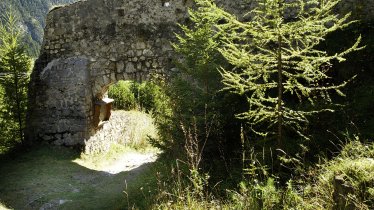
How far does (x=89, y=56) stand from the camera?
887 centimetres

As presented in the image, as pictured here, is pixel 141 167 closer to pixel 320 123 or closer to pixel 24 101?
pixel 24 101

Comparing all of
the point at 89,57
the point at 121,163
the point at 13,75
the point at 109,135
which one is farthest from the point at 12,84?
the point at 121,163

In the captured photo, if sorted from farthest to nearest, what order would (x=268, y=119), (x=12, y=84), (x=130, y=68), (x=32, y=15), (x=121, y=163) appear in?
(x=32, y=15) → (x=121, y=163) → (x=12, y=84) → (x=130, y=68) → (x=268, y=119)

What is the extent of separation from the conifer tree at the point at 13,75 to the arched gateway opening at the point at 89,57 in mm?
339

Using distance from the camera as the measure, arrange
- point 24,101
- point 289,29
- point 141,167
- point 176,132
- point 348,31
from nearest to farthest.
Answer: point 289,29
point 176,132
point 348,31
point 141,167
point 24,101

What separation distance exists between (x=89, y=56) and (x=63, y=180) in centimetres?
337

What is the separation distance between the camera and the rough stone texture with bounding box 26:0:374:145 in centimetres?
823

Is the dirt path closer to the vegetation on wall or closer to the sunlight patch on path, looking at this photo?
the sunlight patch on path

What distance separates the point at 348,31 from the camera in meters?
6.45

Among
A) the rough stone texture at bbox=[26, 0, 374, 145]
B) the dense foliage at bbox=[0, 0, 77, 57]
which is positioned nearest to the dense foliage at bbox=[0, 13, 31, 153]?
the rough stone texture at bbox=[26, 0, 374, 145]

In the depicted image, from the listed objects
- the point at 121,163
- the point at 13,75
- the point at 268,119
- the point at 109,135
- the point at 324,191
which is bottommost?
the point at 121,163

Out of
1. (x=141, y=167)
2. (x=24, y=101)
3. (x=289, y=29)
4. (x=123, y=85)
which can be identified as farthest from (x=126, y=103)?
(x=289, y=29)

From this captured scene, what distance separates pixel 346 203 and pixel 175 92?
3.75 meters

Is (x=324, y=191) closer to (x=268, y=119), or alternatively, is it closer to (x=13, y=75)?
(x=268, y=119)
